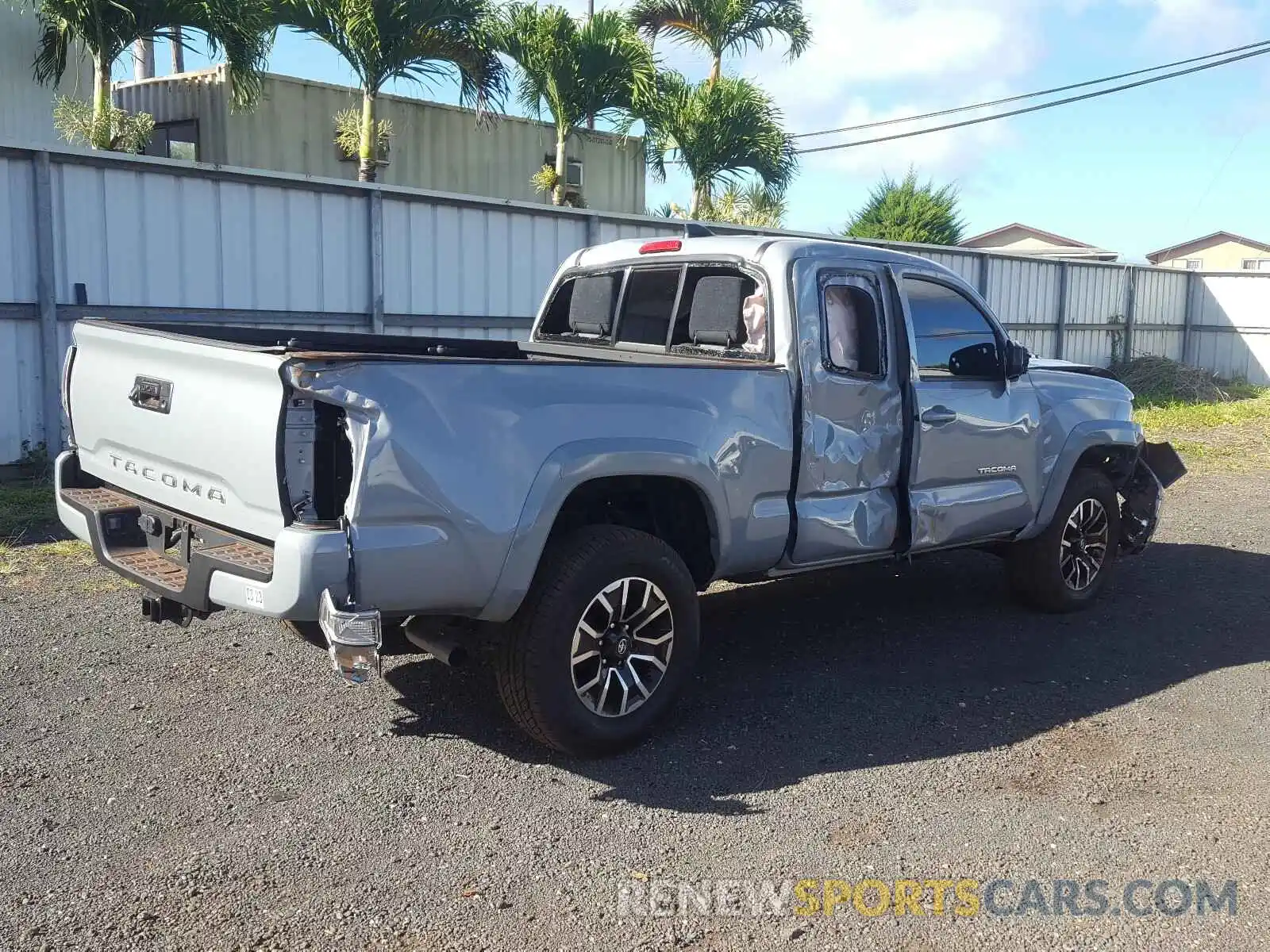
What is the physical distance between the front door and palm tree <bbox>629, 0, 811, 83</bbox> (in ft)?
62.2

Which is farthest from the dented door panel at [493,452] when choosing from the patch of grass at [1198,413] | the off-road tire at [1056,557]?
the patch of grass at [1198,413]

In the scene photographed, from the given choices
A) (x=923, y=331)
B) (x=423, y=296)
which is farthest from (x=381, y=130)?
(x=923, y=331)

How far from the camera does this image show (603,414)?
4.40 m

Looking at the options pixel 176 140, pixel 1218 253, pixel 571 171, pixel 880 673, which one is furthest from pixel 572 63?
pixel 1218 253

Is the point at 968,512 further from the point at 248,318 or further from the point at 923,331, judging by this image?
the point at 248,318

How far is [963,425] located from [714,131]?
16850 millimetres

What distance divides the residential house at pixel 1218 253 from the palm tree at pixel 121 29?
62.3 metres

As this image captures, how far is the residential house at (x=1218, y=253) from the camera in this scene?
67.9 m

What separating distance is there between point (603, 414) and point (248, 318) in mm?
7088

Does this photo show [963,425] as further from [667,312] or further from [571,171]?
[571,171]

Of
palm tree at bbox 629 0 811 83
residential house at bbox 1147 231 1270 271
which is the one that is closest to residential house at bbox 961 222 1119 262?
residential house at bbox 1147 231 1270 271

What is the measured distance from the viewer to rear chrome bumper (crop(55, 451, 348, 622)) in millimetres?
3777

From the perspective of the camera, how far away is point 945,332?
19.6 feet

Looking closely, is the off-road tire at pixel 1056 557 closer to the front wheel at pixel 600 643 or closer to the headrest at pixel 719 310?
the headrest at pixel 719 310
